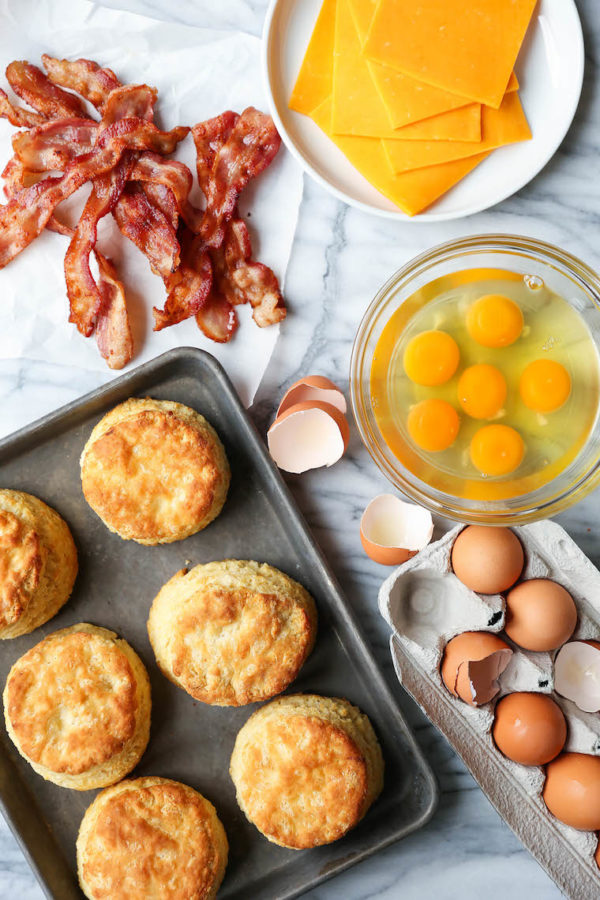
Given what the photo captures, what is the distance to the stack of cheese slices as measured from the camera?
2.35 metres

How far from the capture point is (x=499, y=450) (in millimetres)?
2238

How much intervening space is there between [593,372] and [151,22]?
187 centimetres

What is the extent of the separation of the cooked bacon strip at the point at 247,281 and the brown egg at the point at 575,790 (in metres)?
1.65

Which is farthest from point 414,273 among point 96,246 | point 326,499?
point 96,246

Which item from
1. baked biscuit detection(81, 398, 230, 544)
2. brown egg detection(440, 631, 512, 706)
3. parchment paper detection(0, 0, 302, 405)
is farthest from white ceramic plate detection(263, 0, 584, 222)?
A: brown egg detection(440, 631, 512, 706)

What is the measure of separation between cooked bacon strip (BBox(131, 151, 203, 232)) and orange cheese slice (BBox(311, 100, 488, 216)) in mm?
493

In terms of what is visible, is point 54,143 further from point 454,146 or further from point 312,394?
point 454,146

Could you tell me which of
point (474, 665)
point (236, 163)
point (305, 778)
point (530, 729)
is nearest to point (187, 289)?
point (236, 163)

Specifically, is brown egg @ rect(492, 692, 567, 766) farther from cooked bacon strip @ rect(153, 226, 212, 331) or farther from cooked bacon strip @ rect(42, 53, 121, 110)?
cooked bacon strip @ rect(42, 53, 121, 110)

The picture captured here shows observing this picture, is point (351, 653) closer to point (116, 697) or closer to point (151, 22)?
point (116, 697)

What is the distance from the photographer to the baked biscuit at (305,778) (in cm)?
237

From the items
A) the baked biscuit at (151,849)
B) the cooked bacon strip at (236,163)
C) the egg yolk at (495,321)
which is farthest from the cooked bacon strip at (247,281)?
the baked biscuit at (151,849)

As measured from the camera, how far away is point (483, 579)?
2.27 meters

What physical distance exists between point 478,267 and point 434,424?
485mm
